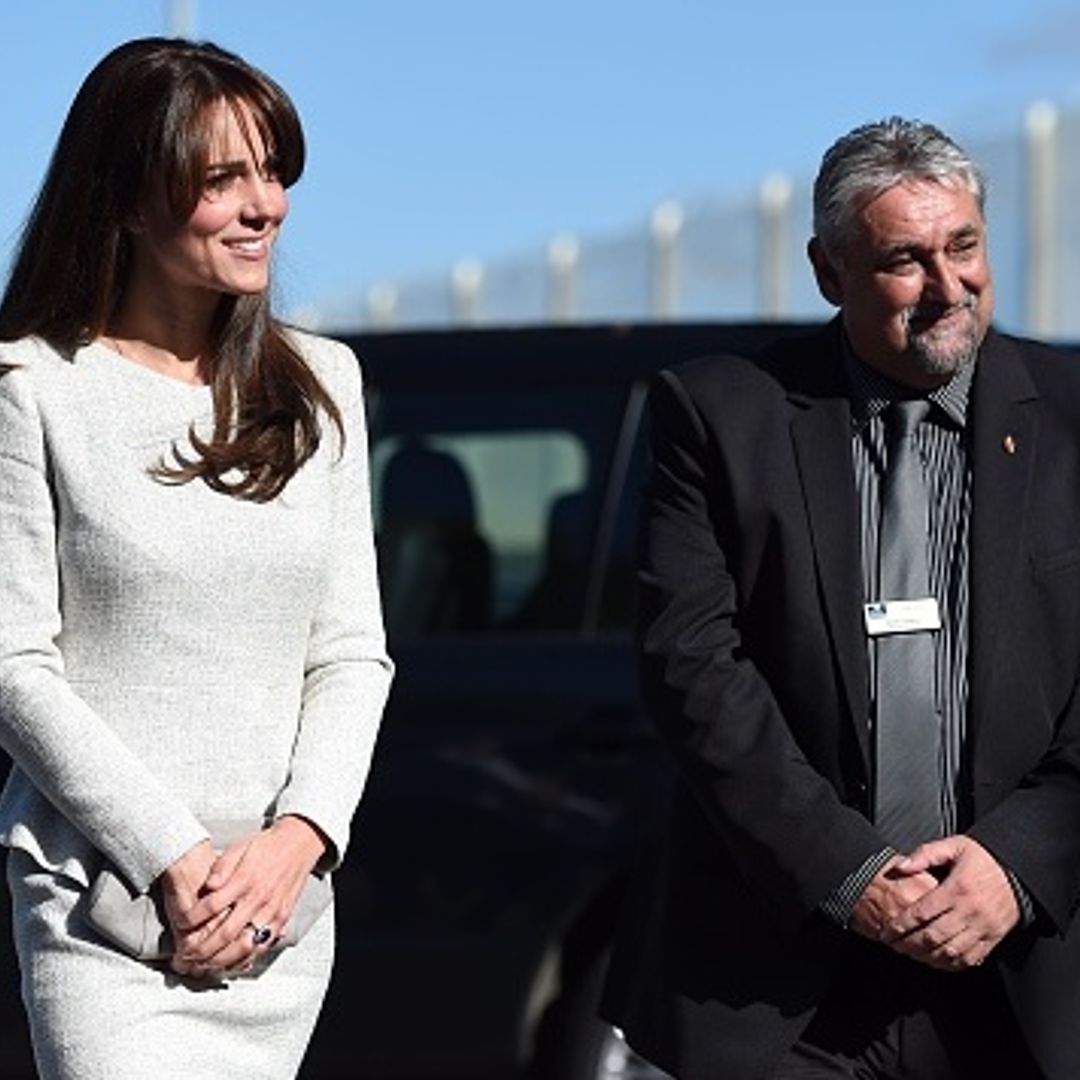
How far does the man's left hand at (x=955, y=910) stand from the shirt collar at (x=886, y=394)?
56 centimetres

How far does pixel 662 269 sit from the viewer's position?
25969 millimetres

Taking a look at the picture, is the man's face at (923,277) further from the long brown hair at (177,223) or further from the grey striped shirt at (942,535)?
the long brown hair at (177,223)

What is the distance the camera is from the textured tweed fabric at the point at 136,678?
411 cm

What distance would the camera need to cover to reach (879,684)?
4.40 m

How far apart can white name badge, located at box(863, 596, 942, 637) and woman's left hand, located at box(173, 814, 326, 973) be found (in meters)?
0.77

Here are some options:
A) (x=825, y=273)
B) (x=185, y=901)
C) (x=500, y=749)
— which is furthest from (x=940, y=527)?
(x=500, y=749)

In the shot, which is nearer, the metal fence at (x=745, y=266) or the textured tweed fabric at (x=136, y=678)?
the textured tweed fabric at (x=136, y=678)

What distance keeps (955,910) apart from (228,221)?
1.19 m

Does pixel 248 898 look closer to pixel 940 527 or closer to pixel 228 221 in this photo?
pixel 228 221

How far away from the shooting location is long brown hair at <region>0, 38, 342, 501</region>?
167 inches

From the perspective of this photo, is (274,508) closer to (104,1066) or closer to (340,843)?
(340,843)

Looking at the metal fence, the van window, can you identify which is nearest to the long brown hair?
the van window

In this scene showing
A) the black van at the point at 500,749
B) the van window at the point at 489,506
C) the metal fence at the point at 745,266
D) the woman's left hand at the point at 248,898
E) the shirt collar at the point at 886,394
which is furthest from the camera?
the metal fence at the point at 745,266

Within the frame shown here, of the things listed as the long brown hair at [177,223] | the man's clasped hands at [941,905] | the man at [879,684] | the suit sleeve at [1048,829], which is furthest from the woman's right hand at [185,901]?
the suit sleeve at [1048,829]
